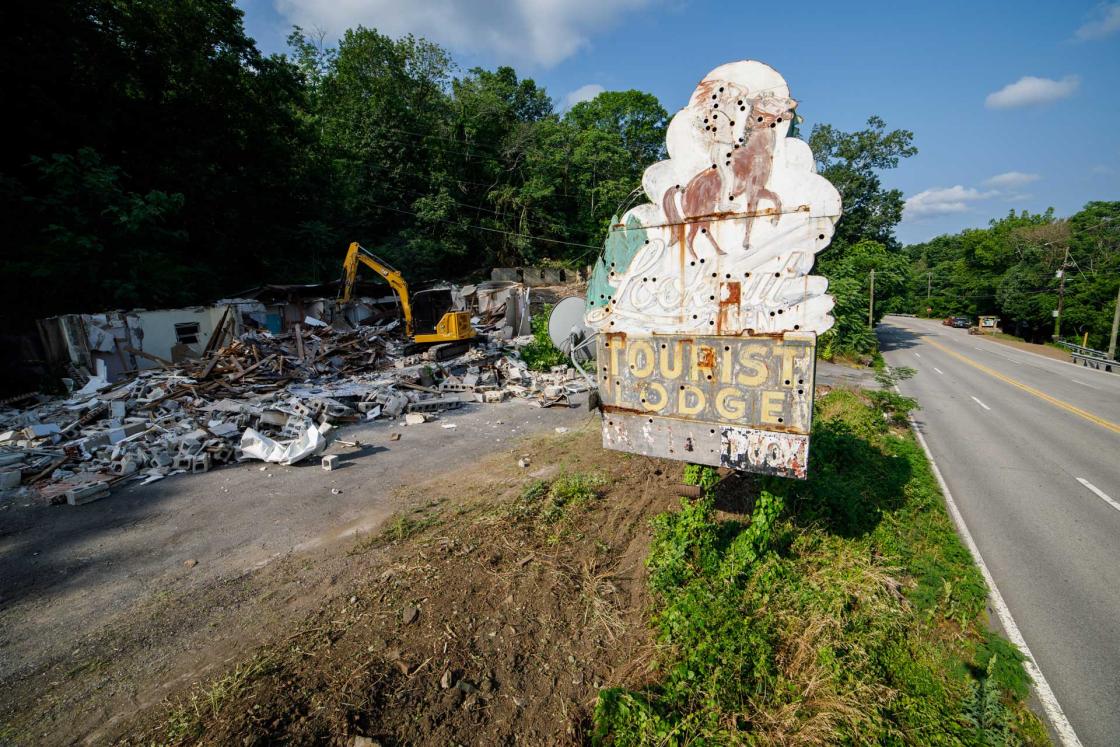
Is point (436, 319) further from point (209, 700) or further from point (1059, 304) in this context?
point (1059, 304)

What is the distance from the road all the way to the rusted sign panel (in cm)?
358

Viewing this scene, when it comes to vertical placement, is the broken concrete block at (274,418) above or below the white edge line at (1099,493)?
above

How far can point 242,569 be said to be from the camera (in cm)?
594

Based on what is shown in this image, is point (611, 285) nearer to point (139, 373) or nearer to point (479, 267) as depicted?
point (139, 373)

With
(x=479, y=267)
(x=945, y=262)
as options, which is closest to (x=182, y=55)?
(x=479, y=267)

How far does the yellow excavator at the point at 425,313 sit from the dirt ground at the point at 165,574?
8643 mm

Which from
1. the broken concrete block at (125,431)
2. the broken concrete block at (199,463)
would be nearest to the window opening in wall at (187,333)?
the broken concrete block at (125,431)

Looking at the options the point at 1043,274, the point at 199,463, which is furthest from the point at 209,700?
the point at 1043,274

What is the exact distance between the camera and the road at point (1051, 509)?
188 inches

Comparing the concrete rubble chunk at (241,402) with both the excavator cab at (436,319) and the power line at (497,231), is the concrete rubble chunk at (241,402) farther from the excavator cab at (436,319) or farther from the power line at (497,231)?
the power line at (497,231)

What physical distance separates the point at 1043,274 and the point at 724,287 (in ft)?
189

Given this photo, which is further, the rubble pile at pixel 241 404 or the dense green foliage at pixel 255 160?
the dense green foliage at pixel 255 160

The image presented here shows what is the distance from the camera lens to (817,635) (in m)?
4.54

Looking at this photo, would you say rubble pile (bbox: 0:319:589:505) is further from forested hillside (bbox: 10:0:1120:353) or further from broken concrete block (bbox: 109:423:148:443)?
forested hillside (bbox: 10:0:1120:353)
